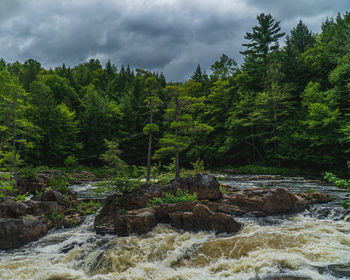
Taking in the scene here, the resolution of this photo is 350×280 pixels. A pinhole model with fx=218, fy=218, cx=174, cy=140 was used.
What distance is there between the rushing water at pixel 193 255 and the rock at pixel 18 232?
40cm

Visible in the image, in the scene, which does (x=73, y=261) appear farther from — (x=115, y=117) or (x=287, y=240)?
(x=115, y=117)

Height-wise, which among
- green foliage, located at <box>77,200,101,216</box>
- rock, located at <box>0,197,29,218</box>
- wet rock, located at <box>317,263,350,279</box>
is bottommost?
green foliage, located at <box>77,200,101,216</box>

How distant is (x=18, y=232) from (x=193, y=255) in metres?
6.99

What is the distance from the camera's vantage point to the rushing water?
591 centimetres

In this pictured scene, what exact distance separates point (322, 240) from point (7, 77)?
4164 cm

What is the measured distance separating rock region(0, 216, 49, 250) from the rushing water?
1.32 feet

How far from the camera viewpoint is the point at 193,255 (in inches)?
278

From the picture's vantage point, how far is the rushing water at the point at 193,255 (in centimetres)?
591

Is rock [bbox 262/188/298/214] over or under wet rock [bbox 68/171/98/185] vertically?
over

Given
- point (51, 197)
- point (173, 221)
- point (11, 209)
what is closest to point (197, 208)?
point (173, 221)

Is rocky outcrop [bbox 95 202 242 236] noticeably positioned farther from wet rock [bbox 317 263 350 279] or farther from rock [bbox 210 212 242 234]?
wet rock [bbox 317 263 350 279]

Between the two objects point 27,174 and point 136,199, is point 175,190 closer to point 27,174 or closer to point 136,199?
point 136,199

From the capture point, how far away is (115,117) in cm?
4553

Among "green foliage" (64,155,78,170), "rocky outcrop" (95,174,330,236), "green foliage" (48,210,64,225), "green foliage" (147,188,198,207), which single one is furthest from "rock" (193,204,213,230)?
"green foliage" (64,155,78,170)
